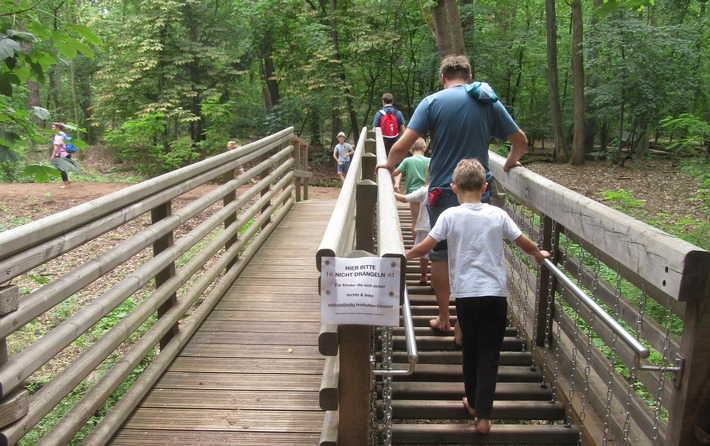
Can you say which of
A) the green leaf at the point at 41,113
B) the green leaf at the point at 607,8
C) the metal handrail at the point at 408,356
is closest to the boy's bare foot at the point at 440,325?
the metal handrail at the point at 408,356

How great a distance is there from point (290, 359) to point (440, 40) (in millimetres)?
8772

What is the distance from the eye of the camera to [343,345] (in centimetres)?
244

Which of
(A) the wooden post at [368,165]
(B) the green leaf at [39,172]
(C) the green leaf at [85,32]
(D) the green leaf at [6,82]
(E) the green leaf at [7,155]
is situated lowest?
(A) the wooden post at [368,165]

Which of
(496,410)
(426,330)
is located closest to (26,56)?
(426,330)

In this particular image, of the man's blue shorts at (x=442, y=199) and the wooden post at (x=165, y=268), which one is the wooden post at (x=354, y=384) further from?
the wooden post at (x=165, y=268)

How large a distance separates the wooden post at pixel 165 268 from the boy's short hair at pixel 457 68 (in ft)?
7.11

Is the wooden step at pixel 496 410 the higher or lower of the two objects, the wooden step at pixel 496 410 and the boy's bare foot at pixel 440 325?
the lower

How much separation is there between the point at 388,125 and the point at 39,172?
6298mm

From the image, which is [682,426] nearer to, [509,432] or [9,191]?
[509,432]

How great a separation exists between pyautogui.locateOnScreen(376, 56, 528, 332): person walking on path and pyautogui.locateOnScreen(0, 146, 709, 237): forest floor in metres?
7.55

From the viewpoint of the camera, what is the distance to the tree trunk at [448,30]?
11258 mm

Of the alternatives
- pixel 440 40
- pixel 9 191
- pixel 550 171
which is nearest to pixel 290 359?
pixel 440 40

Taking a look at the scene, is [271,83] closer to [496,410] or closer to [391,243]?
[496,410]

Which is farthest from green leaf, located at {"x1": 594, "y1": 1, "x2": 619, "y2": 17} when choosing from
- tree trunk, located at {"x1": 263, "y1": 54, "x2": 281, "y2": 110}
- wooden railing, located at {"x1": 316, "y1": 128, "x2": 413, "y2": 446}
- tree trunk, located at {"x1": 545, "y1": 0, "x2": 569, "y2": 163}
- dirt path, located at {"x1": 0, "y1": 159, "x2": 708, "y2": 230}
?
tree trunk, located at {"x1": 263, "y1": 54, "x2": 281, "y2": 110}
